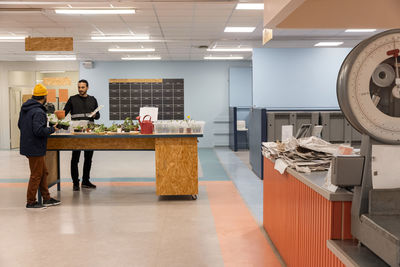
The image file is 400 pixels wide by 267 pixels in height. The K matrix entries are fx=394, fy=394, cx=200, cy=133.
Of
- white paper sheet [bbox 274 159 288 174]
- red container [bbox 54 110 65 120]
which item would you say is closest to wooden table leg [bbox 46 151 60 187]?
red container [bbox 54 110 65 120]

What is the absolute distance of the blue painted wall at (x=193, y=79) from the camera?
13.8 metres

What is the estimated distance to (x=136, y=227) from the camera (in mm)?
4629

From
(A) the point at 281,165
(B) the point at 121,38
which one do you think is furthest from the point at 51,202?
(B) the point at 121,38

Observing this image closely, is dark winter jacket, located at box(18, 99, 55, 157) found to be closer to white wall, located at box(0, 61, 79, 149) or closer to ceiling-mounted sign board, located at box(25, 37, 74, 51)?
ceiling-mounted sign board, located at box(25, 37, 74, 51)

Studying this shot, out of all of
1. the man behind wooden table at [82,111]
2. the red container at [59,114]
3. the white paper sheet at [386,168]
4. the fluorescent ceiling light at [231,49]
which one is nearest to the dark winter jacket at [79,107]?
the man behind wooden table at [82,111]

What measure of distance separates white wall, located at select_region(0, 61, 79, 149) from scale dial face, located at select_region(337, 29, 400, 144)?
521 inches

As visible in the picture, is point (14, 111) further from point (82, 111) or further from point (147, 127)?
point (147, 127)

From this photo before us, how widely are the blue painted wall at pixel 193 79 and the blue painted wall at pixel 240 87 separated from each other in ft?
0.91

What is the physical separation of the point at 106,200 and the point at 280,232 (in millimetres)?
3191

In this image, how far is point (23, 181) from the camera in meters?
7.59

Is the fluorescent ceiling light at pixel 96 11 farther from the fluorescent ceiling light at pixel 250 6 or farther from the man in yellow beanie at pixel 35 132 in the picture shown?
the man in yellow beanie at pixel 35 132

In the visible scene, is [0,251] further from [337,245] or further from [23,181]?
[23,181]

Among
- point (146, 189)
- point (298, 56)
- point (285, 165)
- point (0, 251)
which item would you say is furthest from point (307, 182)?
point (298, 56)

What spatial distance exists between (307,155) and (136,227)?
239 centimetres
